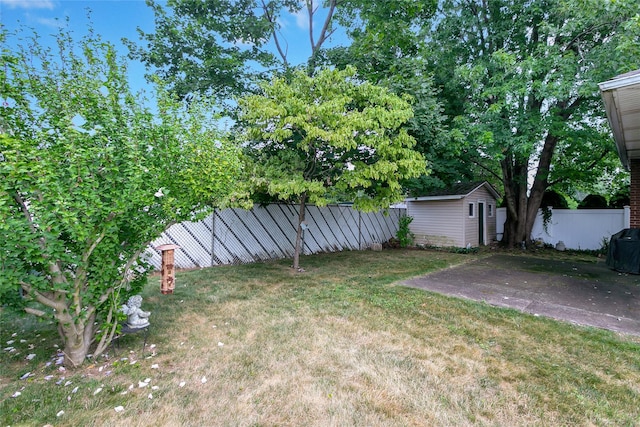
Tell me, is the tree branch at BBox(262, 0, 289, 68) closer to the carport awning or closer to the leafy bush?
the leafy bush

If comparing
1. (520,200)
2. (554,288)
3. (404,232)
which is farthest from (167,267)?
(520,200)

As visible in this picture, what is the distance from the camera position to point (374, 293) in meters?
5.20

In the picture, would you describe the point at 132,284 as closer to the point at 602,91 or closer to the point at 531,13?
the point at 602,91

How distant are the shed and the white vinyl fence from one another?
1.82 meters

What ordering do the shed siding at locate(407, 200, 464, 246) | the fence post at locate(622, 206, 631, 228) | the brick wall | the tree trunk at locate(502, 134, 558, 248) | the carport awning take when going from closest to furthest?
the carport awning, the brick wall, the fence post at locate(622, 206, 631, 228), the tree trunk at locate(502, 134, 558, 248), the shed siding at locate(407, 200, 464, 246)

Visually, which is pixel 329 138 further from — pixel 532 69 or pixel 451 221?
pixel 451 221

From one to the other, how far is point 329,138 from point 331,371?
3.93 metres

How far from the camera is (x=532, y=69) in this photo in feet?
23.2

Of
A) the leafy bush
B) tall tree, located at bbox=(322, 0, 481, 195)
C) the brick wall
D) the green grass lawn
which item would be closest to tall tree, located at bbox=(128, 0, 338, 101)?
tall tree, located at bbox=(322, 0, 481, 195)

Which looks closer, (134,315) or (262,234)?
(134,315)

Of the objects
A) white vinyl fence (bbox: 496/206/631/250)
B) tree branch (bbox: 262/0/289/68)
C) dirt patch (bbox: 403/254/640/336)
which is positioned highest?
tree branch (bbox: 262/0/289/68)

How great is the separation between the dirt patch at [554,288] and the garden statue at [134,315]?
4.53 m

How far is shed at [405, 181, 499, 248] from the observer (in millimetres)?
11234

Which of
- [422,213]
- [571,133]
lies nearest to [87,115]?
[571,133]
